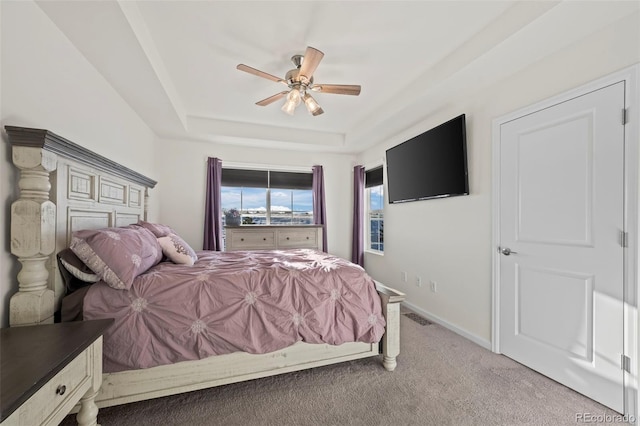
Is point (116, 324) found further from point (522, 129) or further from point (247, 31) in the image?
point (522, 129)

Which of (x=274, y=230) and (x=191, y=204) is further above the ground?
(x=191, y=204)

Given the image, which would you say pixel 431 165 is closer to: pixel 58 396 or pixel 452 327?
pixel 452 327

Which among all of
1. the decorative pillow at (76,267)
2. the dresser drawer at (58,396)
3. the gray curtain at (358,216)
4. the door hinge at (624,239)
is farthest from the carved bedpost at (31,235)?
the gray curtain at (358,216)

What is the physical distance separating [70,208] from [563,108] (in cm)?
341

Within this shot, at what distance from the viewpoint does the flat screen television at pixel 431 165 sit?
8.98 ft

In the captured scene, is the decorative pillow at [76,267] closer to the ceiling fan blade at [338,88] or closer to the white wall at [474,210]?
the ceiling fan blade at [338,88]

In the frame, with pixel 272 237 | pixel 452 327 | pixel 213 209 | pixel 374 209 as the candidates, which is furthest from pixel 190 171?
pixel 452 327

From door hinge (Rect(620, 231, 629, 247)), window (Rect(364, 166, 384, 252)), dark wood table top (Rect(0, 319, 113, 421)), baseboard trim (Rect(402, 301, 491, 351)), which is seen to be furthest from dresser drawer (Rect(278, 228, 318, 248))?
door hinge (Rect(620, 231, 629, 247))

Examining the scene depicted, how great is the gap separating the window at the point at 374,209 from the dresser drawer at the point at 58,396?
158 inches

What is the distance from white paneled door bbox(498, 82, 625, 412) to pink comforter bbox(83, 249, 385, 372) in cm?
121

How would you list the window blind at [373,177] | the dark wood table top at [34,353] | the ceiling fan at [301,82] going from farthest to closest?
the window blind at [373,177], the ceiling fan at [301,82], the dark wood table top at [34,353]

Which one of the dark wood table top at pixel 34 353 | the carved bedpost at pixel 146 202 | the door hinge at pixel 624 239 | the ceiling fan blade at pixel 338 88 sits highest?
the ceiling fan blade at pixel 338 88

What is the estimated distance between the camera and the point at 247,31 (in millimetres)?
2098

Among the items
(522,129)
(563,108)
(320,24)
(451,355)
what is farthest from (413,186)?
(320,24)
